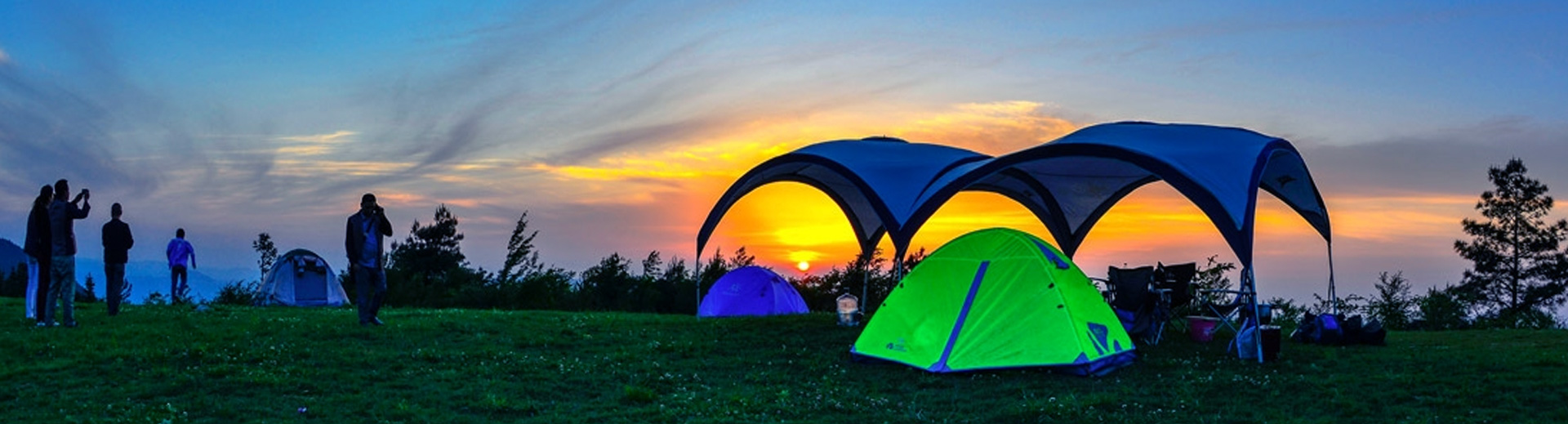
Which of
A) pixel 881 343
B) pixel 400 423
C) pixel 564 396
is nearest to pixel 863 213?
pixel 881 343

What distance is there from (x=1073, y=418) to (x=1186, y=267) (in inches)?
262

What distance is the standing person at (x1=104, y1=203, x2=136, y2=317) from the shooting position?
18.2 metres

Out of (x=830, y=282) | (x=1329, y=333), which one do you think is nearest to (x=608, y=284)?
(x=830, y=282)

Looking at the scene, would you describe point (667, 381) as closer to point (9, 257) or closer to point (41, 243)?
point (41, 243)

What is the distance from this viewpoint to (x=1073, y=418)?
10.2 m

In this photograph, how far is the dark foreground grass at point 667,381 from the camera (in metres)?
10.5

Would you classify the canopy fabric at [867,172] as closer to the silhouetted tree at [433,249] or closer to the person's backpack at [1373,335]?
the person's backpack at [1373,335]

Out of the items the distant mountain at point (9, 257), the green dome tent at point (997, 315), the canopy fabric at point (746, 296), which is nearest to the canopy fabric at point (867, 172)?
the canopy fabric at point (746, 296)

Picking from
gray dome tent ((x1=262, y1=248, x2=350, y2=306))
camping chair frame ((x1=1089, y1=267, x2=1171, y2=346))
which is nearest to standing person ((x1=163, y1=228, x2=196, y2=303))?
gray dome tent ((x1=262, y1=248, x2=350, y2=306))

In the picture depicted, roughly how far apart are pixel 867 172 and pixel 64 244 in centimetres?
1253

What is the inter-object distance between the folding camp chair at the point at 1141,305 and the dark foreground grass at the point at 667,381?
1.99 feet

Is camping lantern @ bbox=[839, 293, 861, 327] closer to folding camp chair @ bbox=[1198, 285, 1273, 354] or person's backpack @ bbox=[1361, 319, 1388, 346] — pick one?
folding camp chair @ bbox=[1198, 285, 1273, 354]

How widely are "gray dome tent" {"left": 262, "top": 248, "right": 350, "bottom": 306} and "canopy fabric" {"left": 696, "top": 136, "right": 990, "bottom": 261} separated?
10876mm

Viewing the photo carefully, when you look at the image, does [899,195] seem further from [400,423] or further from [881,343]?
[400,423]
